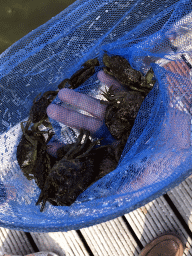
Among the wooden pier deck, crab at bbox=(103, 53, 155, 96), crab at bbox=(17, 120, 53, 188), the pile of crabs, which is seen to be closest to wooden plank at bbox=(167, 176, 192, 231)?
the wooden pier deck

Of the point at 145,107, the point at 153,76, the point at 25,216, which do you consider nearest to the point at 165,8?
the point at 153,76

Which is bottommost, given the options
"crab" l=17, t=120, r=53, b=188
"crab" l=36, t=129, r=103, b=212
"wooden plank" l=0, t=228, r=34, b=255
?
"wooden plank" l=0, t=228, r=34, b=255

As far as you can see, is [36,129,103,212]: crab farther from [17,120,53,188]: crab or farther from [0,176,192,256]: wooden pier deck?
[0,176,192,256]: wooden pier deck

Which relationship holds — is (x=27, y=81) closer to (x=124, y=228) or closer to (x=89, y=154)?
(x=89, y=154)

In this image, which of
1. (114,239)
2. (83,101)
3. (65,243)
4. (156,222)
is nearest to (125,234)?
(114,239)

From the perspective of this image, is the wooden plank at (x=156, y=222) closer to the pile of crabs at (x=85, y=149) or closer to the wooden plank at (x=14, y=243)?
the pile of crabs at (x=85, y=149)

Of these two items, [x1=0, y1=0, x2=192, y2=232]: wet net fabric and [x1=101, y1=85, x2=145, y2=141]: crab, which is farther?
[x1=101, y1=85, x2=145, y2=141]: crab

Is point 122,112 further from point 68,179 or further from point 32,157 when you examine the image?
point 32,157
